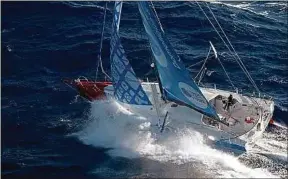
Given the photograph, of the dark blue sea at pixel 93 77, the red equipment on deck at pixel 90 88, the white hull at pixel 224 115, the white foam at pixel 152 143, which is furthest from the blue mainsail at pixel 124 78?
the red equipment on deck at pixel 90 88

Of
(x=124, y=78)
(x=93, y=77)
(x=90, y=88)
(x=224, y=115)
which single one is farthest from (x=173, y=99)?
(x=93, y=77)

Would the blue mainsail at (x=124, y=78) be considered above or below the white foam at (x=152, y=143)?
above

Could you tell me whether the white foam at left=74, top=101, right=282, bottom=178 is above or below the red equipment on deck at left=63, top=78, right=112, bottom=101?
below

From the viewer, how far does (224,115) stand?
37375 millimetres

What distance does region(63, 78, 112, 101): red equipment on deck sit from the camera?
3900 centimetres

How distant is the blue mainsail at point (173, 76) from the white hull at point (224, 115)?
186 centimetres

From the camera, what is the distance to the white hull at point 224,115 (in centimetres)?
3497

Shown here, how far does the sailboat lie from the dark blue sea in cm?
112

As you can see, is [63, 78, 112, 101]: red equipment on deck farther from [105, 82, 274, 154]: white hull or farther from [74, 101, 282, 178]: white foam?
[74, 101, 282, 178]: white foam

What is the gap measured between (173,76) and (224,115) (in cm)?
618

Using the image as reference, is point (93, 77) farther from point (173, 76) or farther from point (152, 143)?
point (173, 76)

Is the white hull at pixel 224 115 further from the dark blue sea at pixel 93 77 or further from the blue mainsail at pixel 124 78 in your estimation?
the blue mainsail at pixel 124 78

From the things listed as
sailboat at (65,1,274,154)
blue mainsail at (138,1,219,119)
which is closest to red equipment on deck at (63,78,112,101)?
sailboat at (65,1,274,154)

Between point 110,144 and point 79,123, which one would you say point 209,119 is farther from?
point 79,123
